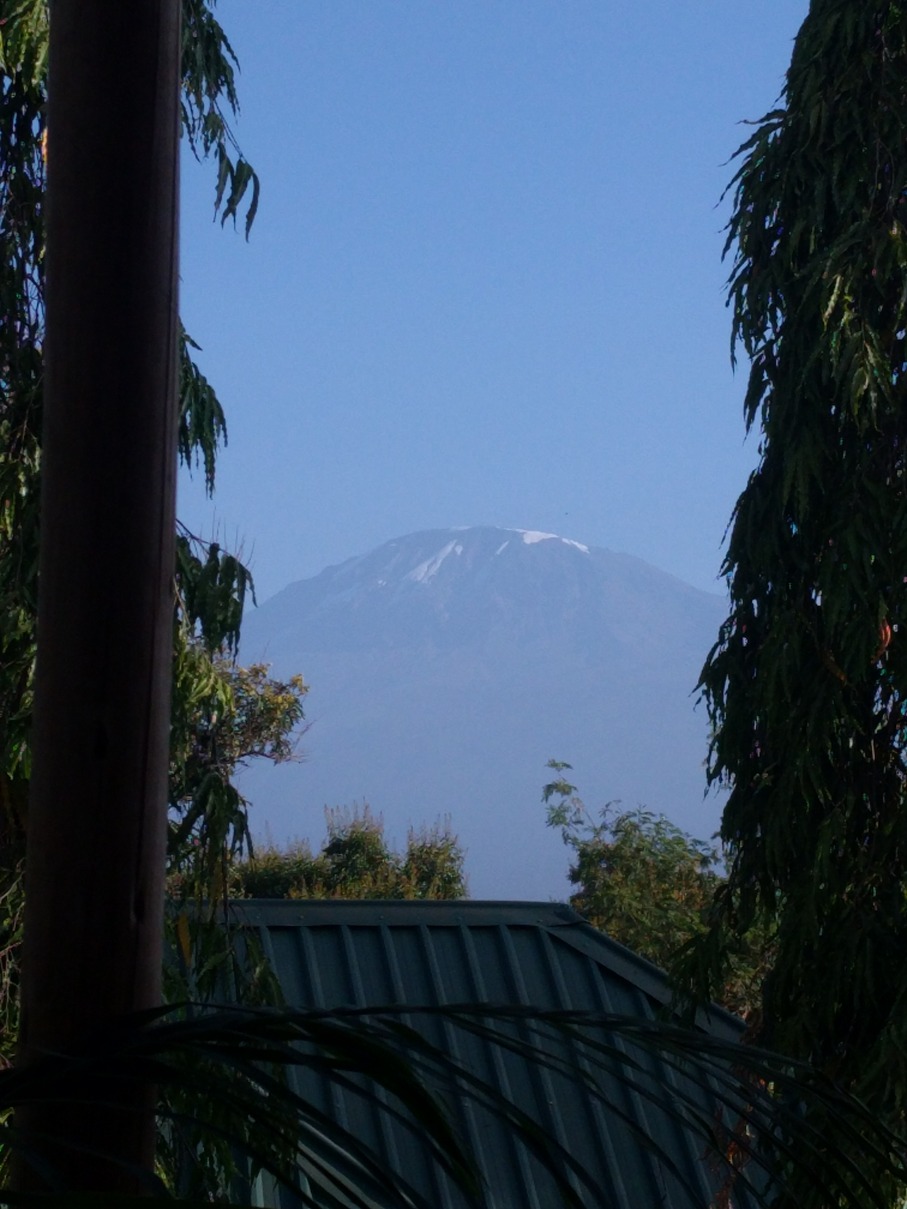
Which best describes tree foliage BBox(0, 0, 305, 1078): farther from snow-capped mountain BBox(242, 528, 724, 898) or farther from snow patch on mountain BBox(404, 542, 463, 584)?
snow patch on mountain BBox(404, 542, 463, 584)

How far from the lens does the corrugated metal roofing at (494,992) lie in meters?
4.45

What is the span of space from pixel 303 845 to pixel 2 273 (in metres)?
12.4

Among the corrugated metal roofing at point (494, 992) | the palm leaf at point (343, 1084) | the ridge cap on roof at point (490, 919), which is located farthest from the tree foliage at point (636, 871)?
the palm leaf at point (343, 1084)

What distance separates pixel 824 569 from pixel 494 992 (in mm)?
2076

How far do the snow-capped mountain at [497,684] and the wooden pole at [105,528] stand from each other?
139324mm

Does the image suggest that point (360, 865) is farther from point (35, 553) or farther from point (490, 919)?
point (35, 553)

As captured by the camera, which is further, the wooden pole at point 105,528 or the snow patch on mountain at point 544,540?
the snow patch on mountain at point 544,540

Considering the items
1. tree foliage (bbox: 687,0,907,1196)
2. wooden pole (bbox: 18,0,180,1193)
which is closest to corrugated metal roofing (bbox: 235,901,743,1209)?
tree foliage (bbox: 687,0,907,1196)

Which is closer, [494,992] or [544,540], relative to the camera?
[494,992]

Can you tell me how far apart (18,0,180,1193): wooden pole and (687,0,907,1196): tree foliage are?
133 inches

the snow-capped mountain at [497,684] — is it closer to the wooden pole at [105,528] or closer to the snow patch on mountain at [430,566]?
the snow patch on mountain at [430,566]

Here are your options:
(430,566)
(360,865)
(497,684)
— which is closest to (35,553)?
(360,865)

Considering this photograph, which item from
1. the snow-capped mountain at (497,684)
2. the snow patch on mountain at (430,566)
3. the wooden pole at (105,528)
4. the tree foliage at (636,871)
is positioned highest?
the snow patch on mountain at (430,566)

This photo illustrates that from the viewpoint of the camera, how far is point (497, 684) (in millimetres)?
164250
